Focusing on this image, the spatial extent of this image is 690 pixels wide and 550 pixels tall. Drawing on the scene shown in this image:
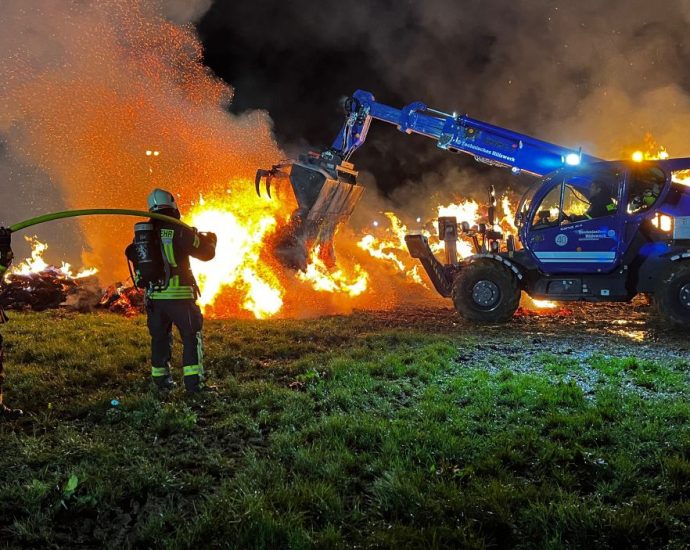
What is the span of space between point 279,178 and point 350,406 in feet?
21.9

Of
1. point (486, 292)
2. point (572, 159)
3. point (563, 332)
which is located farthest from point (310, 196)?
point (563, 332)

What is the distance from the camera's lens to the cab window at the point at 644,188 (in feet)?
27.3

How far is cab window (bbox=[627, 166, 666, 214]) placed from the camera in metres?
8.34

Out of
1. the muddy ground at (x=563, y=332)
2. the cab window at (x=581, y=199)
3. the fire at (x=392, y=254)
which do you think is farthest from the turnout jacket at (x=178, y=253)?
the fire at (x=392, y=254)

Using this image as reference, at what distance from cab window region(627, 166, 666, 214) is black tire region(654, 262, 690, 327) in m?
1.15

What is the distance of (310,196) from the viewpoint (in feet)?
33.1

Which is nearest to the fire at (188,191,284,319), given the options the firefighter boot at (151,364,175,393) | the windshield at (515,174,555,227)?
the windshield at (515,174,555,227)

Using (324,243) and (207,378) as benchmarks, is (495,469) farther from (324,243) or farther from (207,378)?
(324,243)

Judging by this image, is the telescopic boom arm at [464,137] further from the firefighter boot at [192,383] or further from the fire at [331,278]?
the firefighter boot at [192,383]

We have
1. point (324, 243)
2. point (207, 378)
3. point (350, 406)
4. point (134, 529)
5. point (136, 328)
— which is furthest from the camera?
point (324, 243)

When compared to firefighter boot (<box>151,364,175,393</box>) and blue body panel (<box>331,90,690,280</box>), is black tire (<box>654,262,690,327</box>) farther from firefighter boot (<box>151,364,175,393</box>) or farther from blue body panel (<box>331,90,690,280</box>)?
firefighter boot (<box>151,364,175,393</box>)

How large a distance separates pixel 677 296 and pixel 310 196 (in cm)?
662

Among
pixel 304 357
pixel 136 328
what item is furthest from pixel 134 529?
pixel 136 328

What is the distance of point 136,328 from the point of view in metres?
8.43
